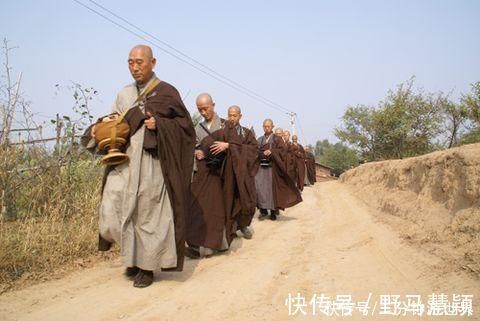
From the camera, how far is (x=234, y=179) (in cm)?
565

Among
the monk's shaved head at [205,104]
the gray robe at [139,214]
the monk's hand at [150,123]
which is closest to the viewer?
the gray robe at [139,214]

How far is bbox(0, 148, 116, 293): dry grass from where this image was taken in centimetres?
409

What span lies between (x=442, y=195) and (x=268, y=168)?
3.44m

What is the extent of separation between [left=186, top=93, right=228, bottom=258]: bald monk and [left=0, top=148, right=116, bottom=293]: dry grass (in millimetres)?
1223

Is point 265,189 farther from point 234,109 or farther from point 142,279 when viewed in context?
point 142,279

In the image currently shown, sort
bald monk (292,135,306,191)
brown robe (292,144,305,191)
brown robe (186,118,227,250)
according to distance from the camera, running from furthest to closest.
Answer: bald monk (292,135,306,191) < brown robe (292,144,305,191) < brown robe (186,118,227,250)

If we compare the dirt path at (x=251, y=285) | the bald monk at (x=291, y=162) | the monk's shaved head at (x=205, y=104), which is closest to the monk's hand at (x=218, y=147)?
the monk's shaved head at (x=205, y=104)

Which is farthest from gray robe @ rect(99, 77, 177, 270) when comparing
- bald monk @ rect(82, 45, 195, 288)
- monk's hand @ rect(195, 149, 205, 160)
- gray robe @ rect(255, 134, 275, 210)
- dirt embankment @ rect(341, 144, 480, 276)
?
gray robe @ rect(255, 134, 275, 210)

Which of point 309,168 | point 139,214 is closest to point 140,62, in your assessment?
point 139,214

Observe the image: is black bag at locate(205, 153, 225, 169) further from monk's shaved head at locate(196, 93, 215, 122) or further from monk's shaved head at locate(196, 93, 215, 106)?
monk's shaved head at locate(196, 93, 215, 106)

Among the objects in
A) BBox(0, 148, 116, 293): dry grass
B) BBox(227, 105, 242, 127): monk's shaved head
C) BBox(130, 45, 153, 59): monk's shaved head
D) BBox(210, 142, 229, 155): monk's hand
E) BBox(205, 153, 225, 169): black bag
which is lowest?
→ BBox(0, 148, 116, 293): dry grass

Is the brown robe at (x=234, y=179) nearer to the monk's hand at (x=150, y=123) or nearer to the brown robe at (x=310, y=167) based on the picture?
the monk's hand at (x=150, y=123)

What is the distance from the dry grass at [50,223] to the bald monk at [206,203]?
122 cm

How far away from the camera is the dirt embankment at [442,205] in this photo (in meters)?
4.54
